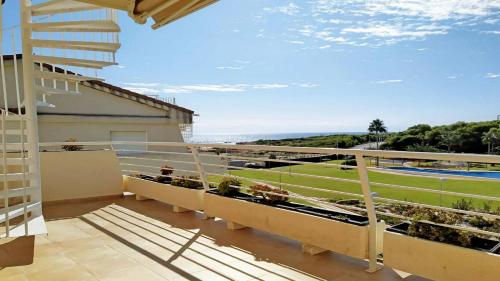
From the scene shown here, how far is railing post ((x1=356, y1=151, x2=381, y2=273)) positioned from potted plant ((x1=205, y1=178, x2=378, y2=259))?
40 millimetres

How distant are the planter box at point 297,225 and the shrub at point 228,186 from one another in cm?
8

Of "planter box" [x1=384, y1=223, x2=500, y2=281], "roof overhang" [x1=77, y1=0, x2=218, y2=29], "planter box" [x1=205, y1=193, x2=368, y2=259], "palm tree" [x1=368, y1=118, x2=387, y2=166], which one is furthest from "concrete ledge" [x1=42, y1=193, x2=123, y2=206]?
"palm tree" [x1=368, y1=118, x2=387, y2=166]

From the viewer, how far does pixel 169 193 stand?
5.47 meters

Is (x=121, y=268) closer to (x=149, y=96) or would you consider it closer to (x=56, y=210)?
(x=56, y=210)

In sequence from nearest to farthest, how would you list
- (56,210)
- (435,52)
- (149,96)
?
1. (56,210)
2. (149,96)
3. (435,52)

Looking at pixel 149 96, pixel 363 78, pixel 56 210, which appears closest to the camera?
A: pixel 56 210

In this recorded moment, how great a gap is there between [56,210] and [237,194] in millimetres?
3018

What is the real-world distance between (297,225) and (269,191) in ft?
2.10

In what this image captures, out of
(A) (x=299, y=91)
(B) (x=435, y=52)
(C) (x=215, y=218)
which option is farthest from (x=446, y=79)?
(C) (x=215, y=218)

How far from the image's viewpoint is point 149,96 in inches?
487

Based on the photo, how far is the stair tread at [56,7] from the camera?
18.3 feet

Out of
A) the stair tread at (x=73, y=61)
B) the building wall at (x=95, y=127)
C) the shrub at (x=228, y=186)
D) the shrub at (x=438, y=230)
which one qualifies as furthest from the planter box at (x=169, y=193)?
the building wall at (x=95, y=127)

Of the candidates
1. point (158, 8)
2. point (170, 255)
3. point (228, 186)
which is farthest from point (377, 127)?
point (158, 8)

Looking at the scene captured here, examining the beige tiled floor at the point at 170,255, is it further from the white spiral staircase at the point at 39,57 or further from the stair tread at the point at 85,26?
the stair tread at the point at 85,26
